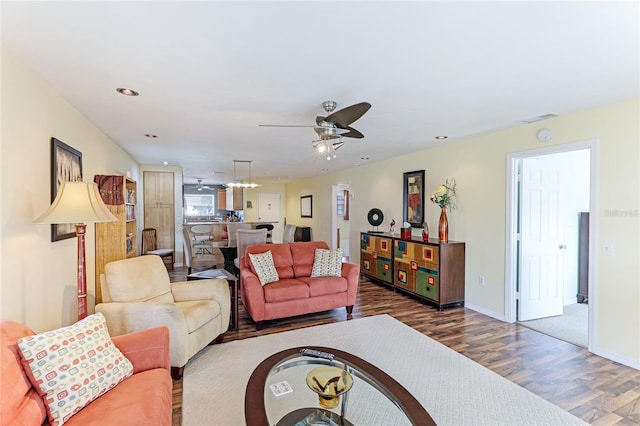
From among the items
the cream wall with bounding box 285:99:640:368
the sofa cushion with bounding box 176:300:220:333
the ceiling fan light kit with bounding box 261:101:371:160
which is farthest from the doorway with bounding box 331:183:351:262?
the sofa cushion with bounding box 176:300:220:333

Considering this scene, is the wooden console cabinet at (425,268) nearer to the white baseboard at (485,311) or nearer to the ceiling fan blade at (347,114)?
the white baseboard at (485,311)

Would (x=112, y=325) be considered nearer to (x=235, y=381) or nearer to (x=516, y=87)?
(x=235, y=381)

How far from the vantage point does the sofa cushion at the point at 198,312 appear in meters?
2.78

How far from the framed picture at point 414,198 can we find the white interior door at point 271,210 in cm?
662

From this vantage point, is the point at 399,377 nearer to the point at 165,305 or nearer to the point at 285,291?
the point at 285,291

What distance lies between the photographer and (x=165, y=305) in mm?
2621

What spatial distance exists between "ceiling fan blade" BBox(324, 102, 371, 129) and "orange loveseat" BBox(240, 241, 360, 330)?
208 centimetres

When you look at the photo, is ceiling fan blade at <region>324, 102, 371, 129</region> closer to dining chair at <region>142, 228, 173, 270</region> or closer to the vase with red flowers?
the vase with red flowers

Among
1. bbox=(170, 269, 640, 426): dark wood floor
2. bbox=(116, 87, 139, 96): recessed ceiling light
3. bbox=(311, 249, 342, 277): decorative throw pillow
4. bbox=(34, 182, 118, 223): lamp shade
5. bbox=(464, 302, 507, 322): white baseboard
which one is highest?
bbox=(116, 87, 139, 96): recessed ceiling light

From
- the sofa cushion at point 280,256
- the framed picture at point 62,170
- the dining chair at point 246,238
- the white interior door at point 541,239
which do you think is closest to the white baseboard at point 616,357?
the white interior door at point 541,239

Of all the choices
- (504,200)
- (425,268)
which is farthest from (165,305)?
(504,200)

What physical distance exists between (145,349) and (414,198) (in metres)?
4.61

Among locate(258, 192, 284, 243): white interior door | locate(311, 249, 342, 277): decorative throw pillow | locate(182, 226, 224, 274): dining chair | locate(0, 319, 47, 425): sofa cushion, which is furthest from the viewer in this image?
locate(258, 192, 284, 243): white interior door

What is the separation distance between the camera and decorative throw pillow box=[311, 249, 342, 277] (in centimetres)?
424
